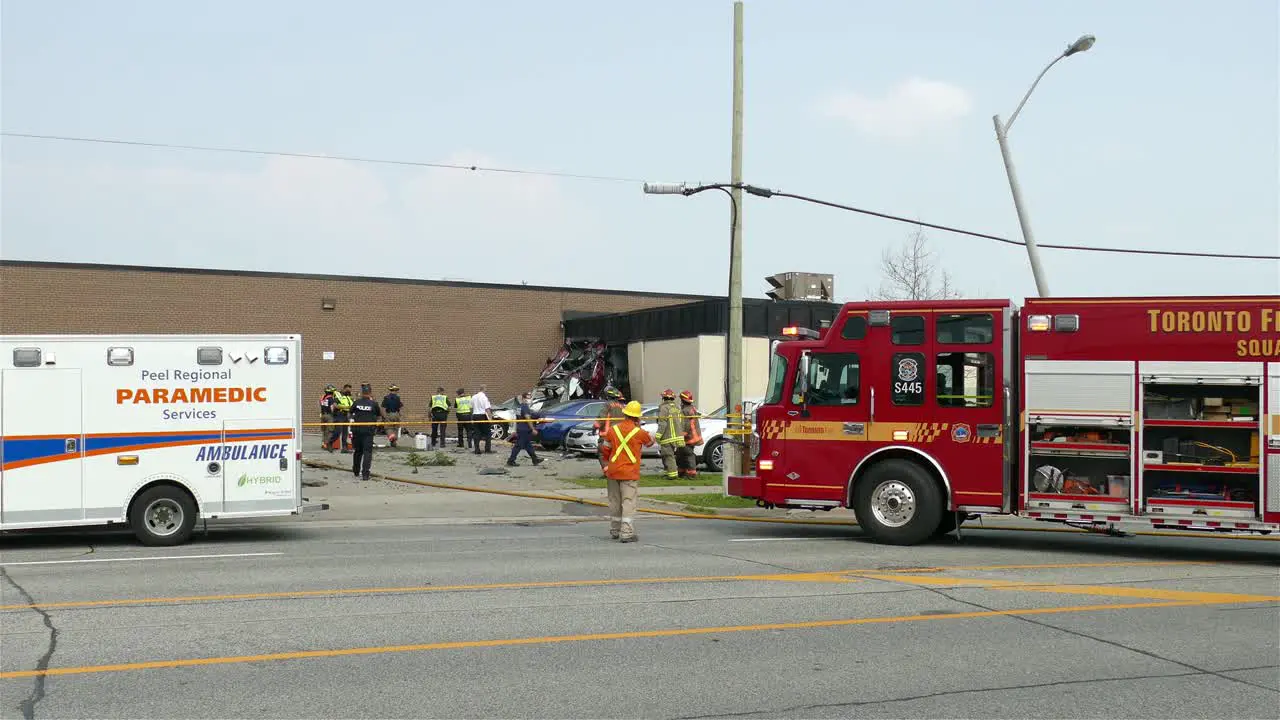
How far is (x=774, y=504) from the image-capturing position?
48.2ft

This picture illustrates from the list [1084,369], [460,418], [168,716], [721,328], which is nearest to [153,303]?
[460,418]

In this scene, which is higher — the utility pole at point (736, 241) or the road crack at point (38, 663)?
the utility pole at point (736, 241)

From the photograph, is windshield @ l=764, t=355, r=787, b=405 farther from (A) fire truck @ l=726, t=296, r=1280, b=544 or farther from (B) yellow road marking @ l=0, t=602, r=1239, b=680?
(B) yellow road marking @ l=0, t=602, r=1239, b=680

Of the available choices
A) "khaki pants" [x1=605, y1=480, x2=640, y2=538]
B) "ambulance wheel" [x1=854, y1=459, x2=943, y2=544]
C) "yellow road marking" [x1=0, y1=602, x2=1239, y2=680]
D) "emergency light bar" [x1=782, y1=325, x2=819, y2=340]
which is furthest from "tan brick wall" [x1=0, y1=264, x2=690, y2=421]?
"yellow road marking" [x1=0, y1=602, x2=1239, y2=680]

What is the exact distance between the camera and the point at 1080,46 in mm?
19766

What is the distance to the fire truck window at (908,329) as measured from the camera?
13.8m

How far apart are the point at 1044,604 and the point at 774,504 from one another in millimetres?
5217

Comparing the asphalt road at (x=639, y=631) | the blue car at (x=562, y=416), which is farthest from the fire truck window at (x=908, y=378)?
the blue car at (x=562, y=416)

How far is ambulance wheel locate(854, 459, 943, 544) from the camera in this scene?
13.6 metres

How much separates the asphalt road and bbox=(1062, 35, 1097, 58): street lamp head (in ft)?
A: 31.3

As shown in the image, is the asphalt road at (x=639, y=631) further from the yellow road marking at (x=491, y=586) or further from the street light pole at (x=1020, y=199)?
the street light pole at (x=1020, y=199)

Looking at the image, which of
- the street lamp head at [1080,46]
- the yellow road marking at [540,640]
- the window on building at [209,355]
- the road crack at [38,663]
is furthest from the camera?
the street lamp head at [1080,46]

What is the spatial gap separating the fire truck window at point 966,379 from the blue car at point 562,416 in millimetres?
16065

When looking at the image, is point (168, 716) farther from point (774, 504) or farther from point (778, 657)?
point (774, 504)
